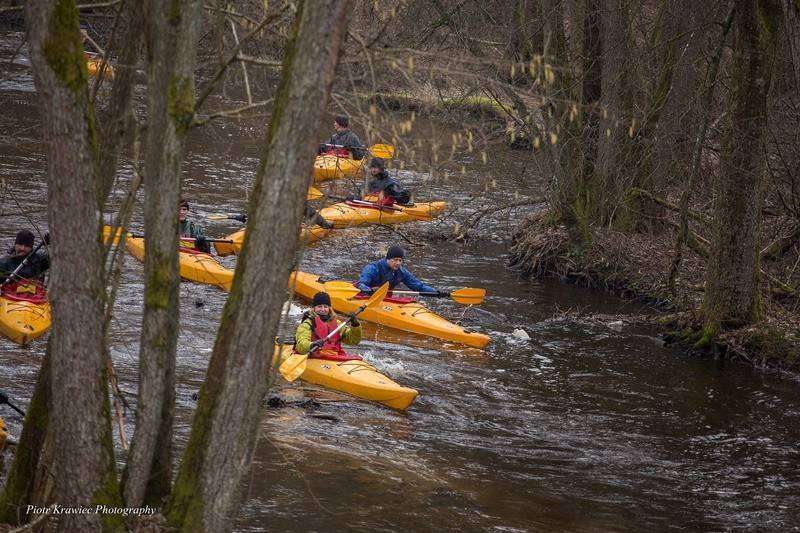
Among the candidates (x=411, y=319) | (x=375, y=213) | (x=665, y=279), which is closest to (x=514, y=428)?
(x=411, y=319)

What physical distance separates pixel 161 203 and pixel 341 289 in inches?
324

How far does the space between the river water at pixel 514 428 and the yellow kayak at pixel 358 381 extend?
0.41 ft

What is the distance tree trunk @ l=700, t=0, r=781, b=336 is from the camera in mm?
11000

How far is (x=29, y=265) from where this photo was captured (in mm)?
10281

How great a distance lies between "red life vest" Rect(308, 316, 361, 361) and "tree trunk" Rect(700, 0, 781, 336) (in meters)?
4.88

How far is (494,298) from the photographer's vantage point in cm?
1427

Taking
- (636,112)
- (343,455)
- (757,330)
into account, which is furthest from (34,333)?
(636,112)

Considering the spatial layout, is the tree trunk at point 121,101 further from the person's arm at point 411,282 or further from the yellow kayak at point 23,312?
the person's arm at point 411,282

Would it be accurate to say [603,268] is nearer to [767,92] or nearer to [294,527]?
[767,92]

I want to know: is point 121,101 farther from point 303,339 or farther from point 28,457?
point 303,339

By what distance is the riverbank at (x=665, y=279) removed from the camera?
38.9ft

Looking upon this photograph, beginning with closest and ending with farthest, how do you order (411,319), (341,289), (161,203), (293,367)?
(161,203)
(293,367)
(411,319)
(341,289)

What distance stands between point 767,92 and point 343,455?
6763 mm

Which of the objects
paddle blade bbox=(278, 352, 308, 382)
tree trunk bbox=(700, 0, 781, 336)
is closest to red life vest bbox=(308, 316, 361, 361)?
paddle blade bbox=(278, 352, 308, 382)
